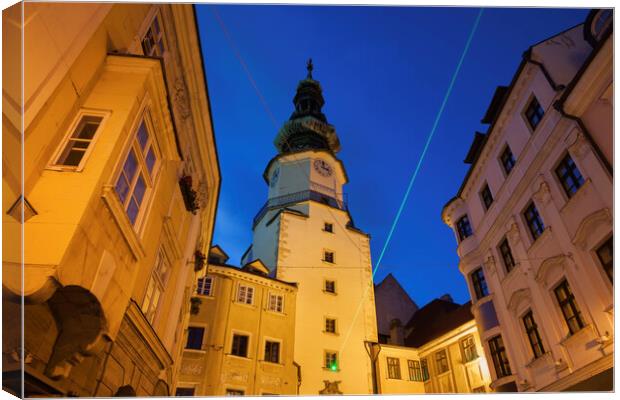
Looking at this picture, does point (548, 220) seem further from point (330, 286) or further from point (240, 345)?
point (330, 286)

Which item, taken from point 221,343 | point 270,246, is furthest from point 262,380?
point 270,246

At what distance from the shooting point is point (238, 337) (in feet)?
56.0

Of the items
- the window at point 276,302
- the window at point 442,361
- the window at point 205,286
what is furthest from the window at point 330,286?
the window at point 205,286

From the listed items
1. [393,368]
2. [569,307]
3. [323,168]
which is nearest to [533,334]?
[569,307]

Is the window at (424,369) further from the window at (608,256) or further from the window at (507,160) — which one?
the window at (608,256)

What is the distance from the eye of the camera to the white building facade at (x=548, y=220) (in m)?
7.80

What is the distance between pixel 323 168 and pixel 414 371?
48.8ft

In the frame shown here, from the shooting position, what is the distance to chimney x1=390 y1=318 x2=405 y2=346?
23.9m

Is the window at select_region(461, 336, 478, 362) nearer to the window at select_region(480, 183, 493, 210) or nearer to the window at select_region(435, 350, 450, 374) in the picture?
the window at select_region(435, 350, 450, 374)

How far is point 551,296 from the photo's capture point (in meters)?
9.64

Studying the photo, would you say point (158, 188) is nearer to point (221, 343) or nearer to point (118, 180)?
point (118, 180)

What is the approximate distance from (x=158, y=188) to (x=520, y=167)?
9.73 meters

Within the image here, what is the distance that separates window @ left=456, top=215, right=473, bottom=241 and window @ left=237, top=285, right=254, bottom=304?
973 cm

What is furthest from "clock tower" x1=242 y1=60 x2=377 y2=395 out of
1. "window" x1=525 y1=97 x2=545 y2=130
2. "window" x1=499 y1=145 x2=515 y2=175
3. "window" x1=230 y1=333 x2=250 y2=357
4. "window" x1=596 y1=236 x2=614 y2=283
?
"window" x1=525 y1=97 x2=545 y2=130
